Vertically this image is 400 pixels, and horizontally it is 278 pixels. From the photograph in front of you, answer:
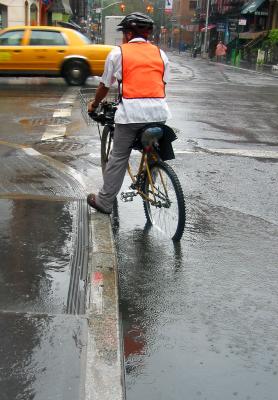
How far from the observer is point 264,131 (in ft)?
34.9

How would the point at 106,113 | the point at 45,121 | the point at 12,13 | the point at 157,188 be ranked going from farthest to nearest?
the point at 12,13, the point at 45,121, the point at 106,113, the point at 157,188

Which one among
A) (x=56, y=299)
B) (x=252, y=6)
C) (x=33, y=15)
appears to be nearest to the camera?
(x=56, y=299)

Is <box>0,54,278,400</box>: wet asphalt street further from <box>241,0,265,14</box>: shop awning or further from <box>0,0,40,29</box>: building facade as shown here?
<box>241,0,265,14</box>: shop awning

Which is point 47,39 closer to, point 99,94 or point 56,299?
point 99,94

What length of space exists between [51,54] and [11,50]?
118 cm

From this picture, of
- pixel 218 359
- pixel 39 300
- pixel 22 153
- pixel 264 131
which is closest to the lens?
pixel 218 359

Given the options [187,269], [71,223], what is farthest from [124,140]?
[187,269]

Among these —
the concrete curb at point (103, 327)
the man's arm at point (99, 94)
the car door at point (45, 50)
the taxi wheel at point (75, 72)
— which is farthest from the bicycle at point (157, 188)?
the car door at point (45, 50)

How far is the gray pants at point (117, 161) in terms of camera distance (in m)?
4.92

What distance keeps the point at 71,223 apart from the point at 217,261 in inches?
53.5

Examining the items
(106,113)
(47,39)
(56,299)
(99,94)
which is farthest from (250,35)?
(56,299)

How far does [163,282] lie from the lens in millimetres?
4125

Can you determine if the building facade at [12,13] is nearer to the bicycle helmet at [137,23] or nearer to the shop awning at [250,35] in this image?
the shop awning at [250,35]

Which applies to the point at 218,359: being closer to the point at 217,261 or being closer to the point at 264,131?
the point at 217,261
